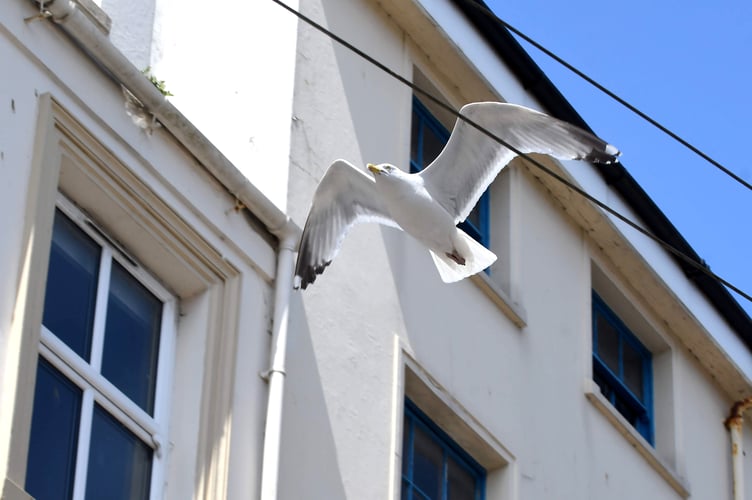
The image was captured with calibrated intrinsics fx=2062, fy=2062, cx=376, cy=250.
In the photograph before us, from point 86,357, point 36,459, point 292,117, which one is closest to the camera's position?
point 36,459

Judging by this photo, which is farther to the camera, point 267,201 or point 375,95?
point 375,95

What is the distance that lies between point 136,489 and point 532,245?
5.42 meters

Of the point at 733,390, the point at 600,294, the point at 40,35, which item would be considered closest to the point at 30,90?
the point at 40,35

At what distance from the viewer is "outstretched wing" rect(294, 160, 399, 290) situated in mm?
11469

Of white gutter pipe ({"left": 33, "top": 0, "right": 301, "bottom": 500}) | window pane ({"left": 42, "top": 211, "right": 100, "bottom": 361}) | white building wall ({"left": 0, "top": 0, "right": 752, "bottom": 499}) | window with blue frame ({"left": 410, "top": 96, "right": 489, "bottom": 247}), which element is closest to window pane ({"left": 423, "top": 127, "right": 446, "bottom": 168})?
window with blue frame ({"left": 410, "top": 96, "right": 489, "bottom": 247})

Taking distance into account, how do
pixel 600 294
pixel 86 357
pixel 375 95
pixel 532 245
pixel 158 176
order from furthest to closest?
pixel 600 294
pixel 532 245
pixel 375 95
pixel 158 176
pixel 86 357

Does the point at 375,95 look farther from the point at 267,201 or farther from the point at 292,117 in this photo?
the point at 267,201

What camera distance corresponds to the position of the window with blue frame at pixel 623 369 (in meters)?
15.6

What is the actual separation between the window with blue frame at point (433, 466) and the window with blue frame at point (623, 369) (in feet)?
8.21

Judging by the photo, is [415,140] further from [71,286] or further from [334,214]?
[71,286]

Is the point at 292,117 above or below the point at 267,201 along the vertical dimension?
above

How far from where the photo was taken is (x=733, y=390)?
1670cm

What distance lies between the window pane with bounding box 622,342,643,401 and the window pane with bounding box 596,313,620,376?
0.12m

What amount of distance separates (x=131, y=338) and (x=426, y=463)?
3.08 meters
